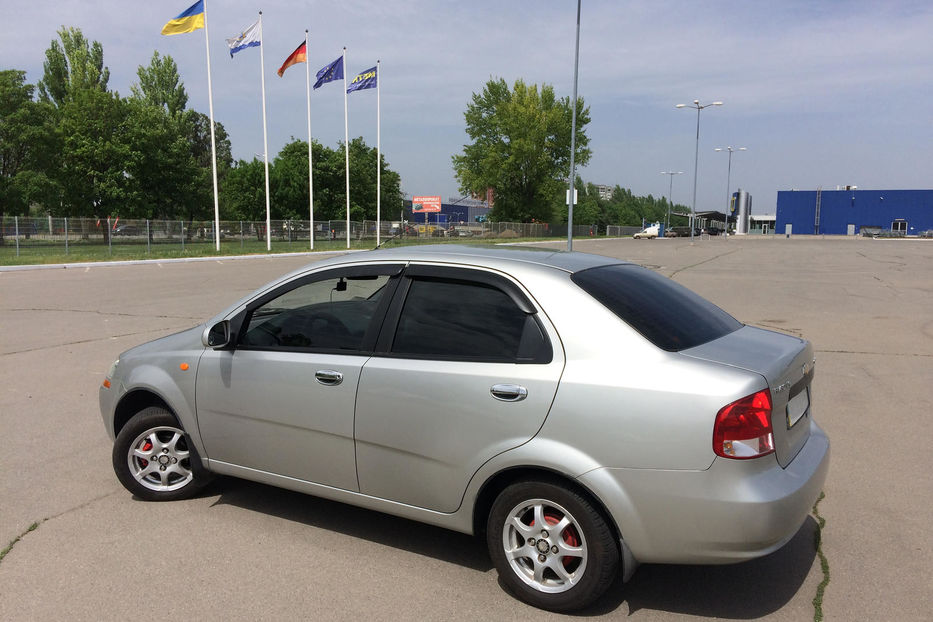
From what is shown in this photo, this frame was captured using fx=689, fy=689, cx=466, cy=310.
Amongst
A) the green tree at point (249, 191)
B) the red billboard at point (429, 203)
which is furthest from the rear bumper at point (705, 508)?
the red billboard at point (429, 203)

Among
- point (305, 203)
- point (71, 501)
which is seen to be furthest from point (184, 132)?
point (71, 501)

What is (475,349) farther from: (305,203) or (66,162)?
(305,203)

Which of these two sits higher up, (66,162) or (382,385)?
(66,162)

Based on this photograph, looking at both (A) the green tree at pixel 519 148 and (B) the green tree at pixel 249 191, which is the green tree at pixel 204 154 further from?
(A) the green tree at pixel 519 148

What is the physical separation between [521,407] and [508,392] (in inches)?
3.3

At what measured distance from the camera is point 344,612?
297cm

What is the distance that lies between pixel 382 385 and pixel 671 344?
1330 millimetres

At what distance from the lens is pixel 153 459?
163 inches

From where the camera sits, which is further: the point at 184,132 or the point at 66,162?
the point at 184,132

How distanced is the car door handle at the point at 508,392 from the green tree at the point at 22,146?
56.9m

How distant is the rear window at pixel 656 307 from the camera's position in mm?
3031

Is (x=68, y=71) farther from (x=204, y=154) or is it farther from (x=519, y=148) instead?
(x=519, y=148)

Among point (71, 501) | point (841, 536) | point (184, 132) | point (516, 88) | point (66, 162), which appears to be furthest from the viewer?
point (516, 88)

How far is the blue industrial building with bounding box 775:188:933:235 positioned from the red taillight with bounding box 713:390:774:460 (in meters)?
105
